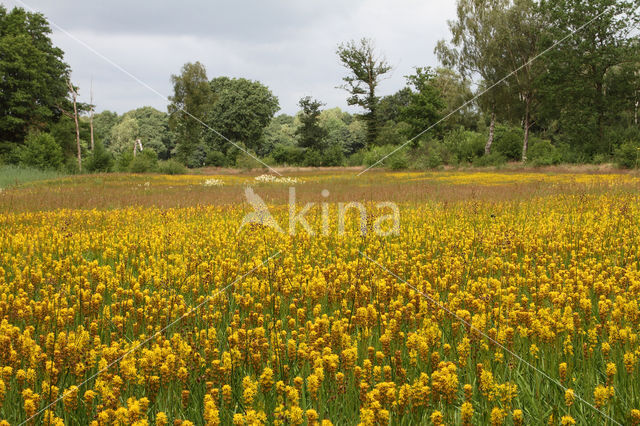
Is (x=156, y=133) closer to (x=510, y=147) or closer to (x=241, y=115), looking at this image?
(x=241, y=115)

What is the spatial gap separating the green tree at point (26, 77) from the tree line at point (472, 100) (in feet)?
0.35

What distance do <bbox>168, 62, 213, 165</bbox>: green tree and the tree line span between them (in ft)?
20.1

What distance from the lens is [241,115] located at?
5806cm

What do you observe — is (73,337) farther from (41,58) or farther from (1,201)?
(41,58)

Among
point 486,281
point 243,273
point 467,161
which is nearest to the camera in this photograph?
point 486,281

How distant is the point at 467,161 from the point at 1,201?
3532cm

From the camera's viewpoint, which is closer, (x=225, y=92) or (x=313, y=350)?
(x=313, y=350)

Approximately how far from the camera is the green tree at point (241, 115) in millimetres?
57500

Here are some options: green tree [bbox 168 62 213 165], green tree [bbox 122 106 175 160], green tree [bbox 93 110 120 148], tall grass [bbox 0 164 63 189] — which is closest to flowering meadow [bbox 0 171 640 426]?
tall grass [bbox 0 164 63 189]

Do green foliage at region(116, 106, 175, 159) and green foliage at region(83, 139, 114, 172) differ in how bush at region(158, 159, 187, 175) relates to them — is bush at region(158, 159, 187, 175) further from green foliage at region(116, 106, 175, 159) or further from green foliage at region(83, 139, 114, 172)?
green foliage at region(116, 106, 175, 159)

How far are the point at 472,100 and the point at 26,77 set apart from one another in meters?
39.0

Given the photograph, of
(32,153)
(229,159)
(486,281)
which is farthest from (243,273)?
(229,159)

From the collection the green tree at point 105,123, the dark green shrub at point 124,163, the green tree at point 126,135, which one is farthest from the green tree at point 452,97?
the green tree at point 105,123

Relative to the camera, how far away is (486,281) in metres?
3.86
